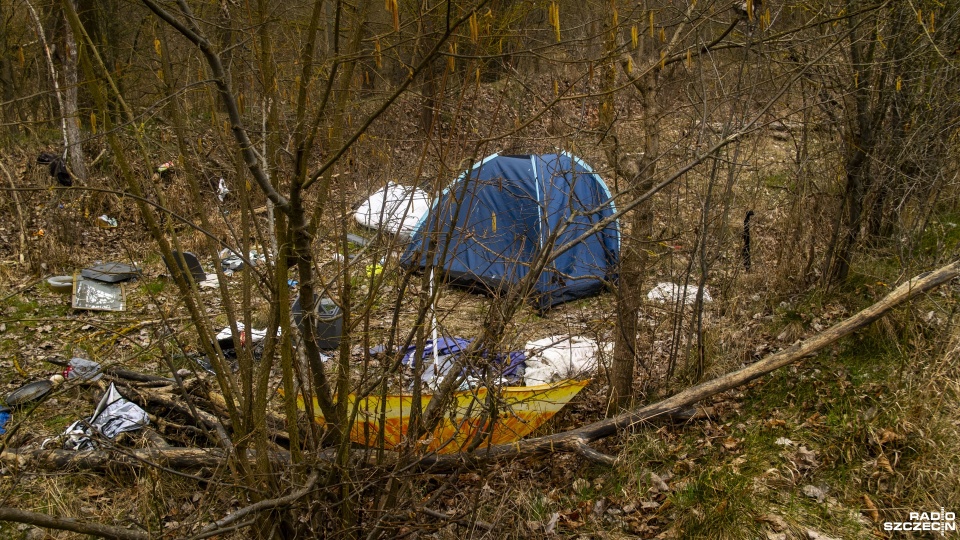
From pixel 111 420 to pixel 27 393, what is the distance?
3.06 feet

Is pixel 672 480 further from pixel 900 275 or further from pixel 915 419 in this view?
pixel 900 275

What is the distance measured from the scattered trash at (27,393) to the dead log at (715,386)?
3333 millimetres

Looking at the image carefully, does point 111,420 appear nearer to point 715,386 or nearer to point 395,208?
point 395,208

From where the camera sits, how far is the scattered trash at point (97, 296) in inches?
291

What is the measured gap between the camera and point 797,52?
4863 mm

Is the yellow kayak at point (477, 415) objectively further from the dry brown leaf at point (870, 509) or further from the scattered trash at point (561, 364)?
the dry brown leaf at point (870, 509)

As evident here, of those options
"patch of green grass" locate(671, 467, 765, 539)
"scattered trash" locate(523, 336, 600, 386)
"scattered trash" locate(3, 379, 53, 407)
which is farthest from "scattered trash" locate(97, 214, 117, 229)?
"patch of green grass" locate(671, 467, 765, 539)

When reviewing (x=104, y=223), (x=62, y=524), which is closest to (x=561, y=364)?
(x=62, y=524)

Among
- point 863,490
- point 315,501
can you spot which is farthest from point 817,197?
point 315,501

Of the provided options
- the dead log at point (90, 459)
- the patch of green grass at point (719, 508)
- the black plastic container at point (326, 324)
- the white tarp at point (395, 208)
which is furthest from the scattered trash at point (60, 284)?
the patch of green grass at point (719, 508)

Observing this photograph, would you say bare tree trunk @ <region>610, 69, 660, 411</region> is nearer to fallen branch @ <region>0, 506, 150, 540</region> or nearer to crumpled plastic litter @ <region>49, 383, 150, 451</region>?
fallen branch @ <region>0, 506, 150, 540</region>

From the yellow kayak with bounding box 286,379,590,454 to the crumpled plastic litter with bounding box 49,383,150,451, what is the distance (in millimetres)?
1265

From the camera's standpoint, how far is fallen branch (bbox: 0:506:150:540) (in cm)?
233

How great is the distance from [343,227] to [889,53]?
3.94 m
